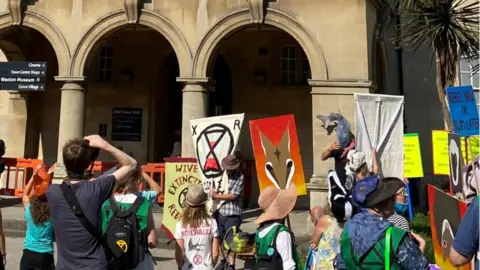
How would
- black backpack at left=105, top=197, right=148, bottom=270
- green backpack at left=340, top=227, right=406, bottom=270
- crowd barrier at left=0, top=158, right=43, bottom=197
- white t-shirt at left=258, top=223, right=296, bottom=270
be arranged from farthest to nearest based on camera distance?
crowd barrier at left=0, top=158, right=43, bottom=197, white t-shirt at left=258, top=223, right=296, bottom=270, black backpack at left=105, top=197, right=148, bottom=270, green backpack at left=340, top=227, right=406, bottom=270

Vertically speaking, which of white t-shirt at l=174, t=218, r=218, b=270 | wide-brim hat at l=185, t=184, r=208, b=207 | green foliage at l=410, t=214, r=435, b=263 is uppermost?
wide-brim hat at l=185, t=184, r=208, b=207

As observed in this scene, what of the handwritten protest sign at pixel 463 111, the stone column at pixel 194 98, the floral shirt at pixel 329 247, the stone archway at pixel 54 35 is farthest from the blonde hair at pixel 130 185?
the stone archway at pixel 54 35

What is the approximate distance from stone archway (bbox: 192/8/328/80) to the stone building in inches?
1.0

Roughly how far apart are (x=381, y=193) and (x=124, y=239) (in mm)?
1949

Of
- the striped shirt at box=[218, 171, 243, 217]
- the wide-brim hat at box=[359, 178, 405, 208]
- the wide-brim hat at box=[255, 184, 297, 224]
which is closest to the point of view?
the wide-brim hat at box=[359, 178, 405, 208]

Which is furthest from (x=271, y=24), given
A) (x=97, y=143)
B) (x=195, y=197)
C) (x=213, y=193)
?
(x=97, y=143)

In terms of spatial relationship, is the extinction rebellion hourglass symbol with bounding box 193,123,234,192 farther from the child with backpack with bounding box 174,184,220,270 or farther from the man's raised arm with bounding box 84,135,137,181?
the man's raised arm with bounding box 84,135,137,181

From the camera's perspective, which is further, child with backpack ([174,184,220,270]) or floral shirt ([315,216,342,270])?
child with backpack ([174,184,220,270])

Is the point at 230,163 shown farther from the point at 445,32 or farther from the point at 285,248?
the point at 445,32

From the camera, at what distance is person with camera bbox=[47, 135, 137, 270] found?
319 centimetres

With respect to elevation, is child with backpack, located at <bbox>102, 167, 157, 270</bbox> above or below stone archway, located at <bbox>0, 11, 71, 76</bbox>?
below

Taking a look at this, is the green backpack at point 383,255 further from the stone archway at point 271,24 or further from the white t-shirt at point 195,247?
the stone archway at point 271,24

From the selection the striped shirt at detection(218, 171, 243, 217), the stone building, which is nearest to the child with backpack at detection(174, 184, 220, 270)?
the striped shirt at detection(218, 171, 243, 217)

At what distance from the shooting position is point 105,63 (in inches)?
620
